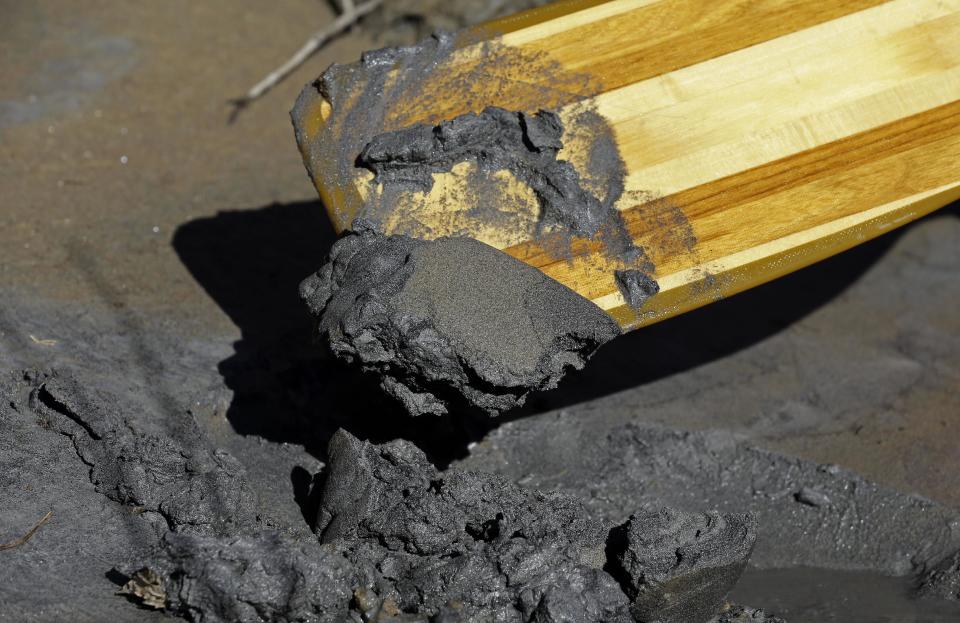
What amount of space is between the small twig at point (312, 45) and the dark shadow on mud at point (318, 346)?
97 cm

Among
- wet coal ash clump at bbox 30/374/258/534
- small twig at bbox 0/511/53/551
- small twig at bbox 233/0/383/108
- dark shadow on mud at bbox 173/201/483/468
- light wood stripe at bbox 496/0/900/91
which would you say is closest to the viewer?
small twig at bbox 0/511/53/551

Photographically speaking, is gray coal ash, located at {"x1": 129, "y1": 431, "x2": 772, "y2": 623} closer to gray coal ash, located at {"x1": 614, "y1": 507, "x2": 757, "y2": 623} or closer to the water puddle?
gray coal ash, located at {"x1": 614, "y1": 507, "x2": 757, "y2": 623}

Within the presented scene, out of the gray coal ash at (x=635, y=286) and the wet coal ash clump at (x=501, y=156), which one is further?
the wet coal ash clump at (x=501, y=156)

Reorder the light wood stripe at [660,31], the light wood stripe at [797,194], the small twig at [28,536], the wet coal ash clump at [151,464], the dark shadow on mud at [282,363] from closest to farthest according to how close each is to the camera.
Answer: the small twig at [28,536], the wet coal ash clump at [151,464], the light wood stripe at [797,194], the dark shadow on mud at [282,363], the light wood stripe at [660,31]

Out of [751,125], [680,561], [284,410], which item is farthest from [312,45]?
[680,561]

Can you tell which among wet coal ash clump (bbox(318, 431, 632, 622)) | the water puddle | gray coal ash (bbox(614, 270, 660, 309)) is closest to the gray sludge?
wet coal ash clump (bbox(318, 431, 632, 622))

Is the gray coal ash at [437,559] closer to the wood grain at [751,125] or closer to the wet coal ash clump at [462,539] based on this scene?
the wet coal ash clump at [462,539]

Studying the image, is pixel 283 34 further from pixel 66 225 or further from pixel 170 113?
pixel 66 225

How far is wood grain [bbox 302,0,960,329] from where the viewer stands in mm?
3531

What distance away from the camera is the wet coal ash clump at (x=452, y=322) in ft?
9.89

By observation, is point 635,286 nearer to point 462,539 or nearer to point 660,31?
point 462,539

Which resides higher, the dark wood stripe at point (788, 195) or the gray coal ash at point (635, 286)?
the dark wood stripe at point (788, 195)

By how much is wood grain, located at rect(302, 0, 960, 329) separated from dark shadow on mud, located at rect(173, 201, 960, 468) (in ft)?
2.31

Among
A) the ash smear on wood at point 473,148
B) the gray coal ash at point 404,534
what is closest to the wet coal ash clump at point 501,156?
the ash smear on wood at point 473,148
